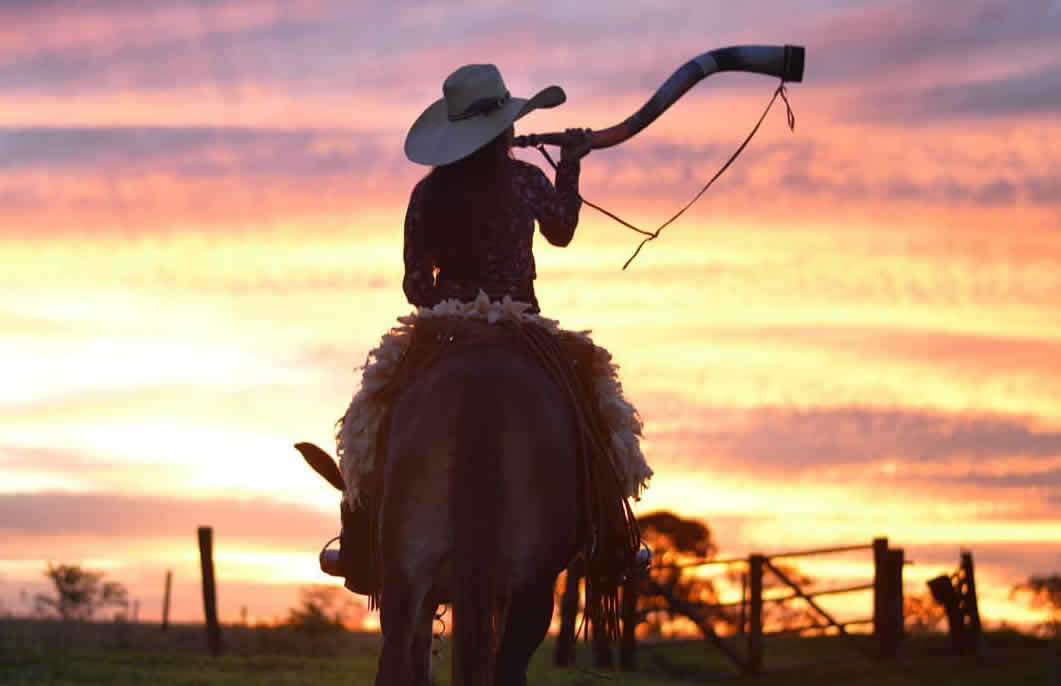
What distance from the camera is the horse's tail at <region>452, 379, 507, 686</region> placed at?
6812 millimetres

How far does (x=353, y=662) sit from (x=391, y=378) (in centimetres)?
1581

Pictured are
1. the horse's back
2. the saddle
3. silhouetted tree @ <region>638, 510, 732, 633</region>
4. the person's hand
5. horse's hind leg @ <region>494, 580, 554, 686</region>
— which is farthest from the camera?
silhouetted tree @ <region>638, 510, 732, 633</region>

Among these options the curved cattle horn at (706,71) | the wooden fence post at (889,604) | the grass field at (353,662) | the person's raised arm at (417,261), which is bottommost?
the grass field at (353,662)

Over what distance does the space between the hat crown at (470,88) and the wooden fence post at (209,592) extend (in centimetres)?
1749

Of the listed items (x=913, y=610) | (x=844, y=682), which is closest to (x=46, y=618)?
(x=844, y=682)

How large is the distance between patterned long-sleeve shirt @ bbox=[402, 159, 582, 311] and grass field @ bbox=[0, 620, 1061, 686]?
10.0m

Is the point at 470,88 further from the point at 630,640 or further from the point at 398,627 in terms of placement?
the point at 630,640

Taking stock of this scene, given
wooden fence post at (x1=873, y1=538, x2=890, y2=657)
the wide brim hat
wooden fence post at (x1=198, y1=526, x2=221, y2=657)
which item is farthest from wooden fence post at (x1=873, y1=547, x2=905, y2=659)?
the wide brim hat

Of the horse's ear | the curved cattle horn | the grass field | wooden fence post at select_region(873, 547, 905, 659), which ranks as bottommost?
the grass field

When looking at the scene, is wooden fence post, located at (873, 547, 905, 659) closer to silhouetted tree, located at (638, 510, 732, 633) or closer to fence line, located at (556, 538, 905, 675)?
fence line, located at (556, 538, 905, 675)

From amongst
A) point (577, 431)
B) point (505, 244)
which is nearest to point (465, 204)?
point (505, 244)

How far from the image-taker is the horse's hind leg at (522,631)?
23.5ft

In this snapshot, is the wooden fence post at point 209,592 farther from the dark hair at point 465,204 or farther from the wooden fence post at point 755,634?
the dark hair at point 465,204

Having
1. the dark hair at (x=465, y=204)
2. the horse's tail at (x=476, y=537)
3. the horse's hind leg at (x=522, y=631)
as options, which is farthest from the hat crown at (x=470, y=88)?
the horse's hind leg at (x=522, y=631)
